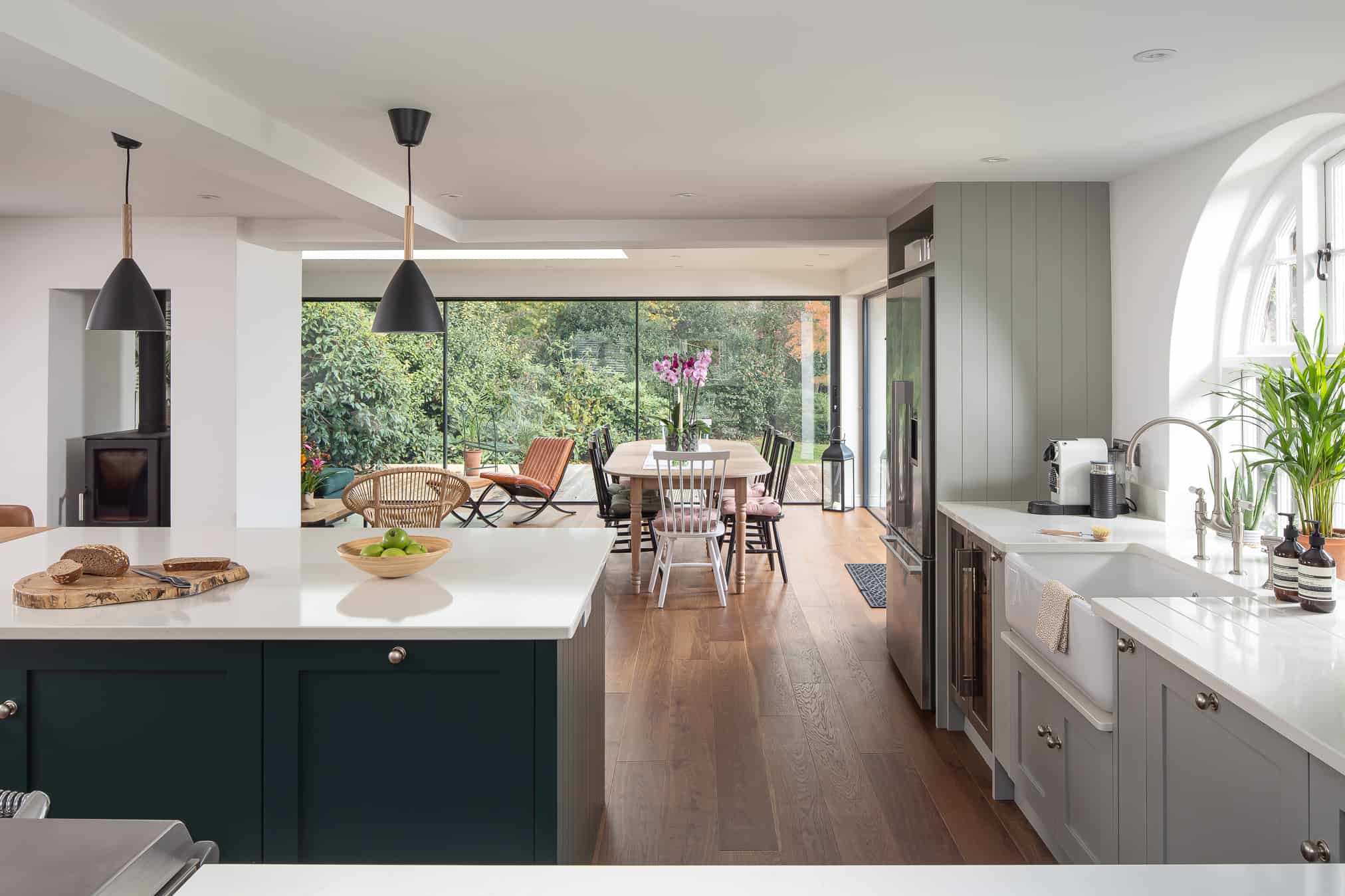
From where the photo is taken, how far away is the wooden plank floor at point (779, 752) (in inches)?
109

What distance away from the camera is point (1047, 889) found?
0.91 m

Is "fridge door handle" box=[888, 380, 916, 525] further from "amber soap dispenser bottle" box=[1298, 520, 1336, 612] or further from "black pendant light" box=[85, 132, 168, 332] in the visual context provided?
"black pendant light" box=[85, 132, 168, 332]

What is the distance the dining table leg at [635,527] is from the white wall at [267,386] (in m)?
2.26

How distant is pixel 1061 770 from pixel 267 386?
4.96m

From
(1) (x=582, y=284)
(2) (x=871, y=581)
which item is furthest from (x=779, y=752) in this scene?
(1) (x=582, y=284)

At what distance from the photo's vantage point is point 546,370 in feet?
30.6

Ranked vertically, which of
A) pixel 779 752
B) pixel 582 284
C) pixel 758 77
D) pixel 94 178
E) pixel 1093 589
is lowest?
pixel 779 752

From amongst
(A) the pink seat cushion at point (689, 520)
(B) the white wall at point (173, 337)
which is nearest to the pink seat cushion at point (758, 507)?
(A) the pink seat cushion at point (689, 520)

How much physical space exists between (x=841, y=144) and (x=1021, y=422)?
149cm

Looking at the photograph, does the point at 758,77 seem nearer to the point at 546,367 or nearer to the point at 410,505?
the point at 410,505

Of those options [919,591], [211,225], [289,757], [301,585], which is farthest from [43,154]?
[919,591]

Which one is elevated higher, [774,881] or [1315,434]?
[1315,434]

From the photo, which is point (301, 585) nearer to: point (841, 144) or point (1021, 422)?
point (841, 144)

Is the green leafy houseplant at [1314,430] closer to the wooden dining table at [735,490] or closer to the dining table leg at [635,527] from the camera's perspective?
the wooden dining table at [735,490]
